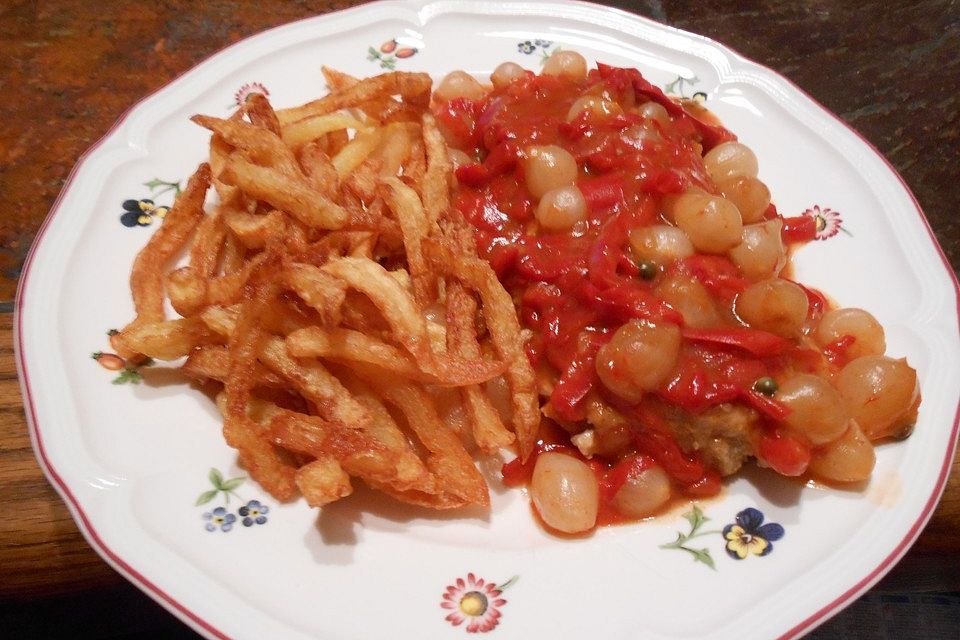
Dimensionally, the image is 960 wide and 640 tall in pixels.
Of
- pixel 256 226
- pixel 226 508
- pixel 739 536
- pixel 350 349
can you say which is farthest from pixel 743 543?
pixel 256 226

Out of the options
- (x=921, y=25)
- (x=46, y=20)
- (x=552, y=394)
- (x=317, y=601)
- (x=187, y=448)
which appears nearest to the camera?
(x=317, y=601)

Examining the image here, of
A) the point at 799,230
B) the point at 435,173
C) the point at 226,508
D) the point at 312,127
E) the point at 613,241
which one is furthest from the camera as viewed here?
the point at 799,230

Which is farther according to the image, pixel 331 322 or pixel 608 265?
pixel 608 265

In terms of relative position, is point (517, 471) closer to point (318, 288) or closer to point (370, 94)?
point (318, 288)

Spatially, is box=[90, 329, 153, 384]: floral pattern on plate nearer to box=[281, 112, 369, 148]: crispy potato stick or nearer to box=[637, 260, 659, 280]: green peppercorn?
box=[281, 112, 369, 148]: crispy potato stick

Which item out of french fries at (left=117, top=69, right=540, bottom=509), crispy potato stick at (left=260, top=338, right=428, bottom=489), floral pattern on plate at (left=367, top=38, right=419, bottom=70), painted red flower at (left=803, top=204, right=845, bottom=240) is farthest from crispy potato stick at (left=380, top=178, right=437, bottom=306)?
painted red flower at (left=803, top=204, right=845, bottom=240)

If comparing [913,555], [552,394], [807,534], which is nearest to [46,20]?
[552,394]

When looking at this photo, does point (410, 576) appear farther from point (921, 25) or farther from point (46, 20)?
point (921, 25)
